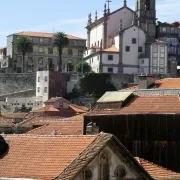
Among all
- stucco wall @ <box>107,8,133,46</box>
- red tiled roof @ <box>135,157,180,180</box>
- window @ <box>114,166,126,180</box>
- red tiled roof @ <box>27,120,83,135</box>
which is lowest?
red tiled roof @ <box>135,157,180,180</box>

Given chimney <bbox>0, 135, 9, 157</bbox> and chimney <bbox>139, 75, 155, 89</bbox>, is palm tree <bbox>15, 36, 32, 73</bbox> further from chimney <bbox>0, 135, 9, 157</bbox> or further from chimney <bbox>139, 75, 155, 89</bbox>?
chimney <bbox>0, 135, 9, 157</bbox>

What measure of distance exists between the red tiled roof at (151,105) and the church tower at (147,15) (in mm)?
88388

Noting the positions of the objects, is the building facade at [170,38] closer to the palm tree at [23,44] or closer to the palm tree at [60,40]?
the palm tree at [60,40]

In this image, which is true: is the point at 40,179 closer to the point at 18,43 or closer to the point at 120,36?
the point at 120,36

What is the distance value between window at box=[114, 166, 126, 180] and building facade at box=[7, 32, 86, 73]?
4710 inches

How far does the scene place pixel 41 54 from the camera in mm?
141750

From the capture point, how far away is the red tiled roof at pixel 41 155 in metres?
19.8

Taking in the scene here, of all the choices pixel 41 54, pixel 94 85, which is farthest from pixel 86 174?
pixel 41 54

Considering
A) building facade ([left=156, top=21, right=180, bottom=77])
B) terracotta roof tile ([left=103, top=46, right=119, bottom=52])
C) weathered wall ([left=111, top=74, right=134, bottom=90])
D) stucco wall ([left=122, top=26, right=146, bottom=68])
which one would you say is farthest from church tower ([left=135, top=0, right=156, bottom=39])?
weathered wall ([left=111, top=74, right=134, bottom=90])

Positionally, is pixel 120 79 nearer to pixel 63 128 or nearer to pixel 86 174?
pixel 63 128

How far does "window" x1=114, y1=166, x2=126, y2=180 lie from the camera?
1936cm

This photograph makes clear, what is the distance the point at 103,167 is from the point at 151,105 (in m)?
15.6

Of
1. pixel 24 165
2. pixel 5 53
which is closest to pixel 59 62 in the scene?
pixel 5 53

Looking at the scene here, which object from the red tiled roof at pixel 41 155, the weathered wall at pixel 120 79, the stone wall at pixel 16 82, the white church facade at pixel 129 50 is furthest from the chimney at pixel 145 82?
the stone wall at pixel 16 82
